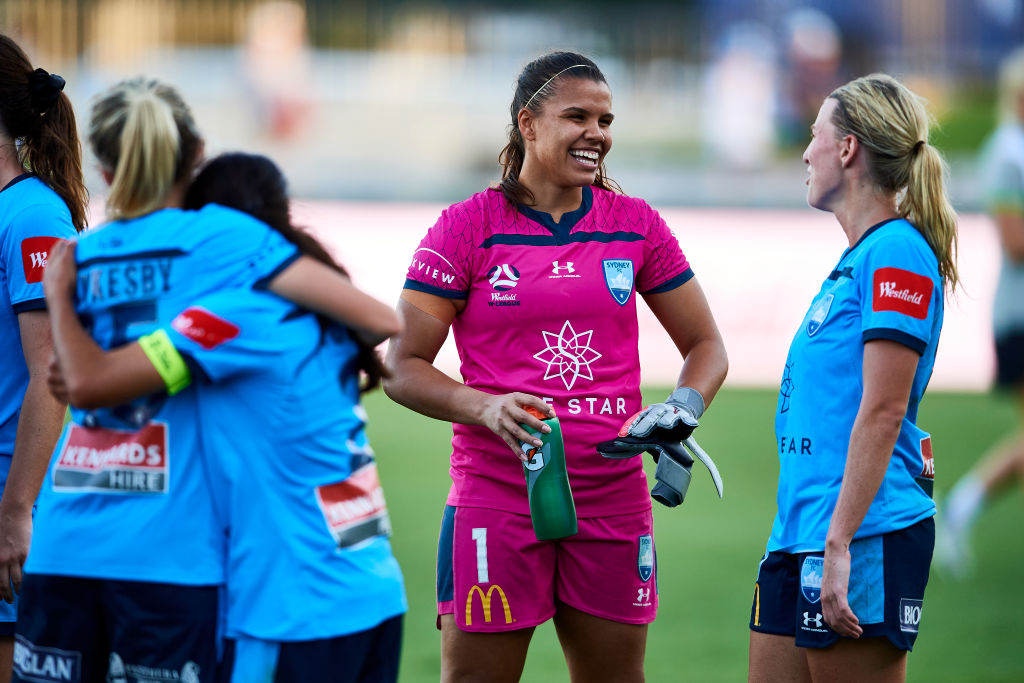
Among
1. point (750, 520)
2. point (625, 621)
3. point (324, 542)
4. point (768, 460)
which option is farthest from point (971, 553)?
point (324, 542)

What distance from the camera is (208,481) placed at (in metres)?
2.36

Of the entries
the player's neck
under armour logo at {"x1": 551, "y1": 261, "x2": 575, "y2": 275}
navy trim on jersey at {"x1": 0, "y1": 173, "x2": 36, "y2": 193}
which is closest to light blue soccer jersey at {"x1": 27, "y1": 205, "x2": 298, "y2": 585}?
navy trim on jersey at {"x1": 0, "y1": 173, "x2": 36, "y2": 193}

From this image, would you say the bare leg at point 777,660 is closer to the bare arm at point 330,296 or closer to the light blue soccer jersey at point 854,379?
the light blue soccer jersey at point 854,379

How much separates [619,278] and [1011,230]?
5.27m

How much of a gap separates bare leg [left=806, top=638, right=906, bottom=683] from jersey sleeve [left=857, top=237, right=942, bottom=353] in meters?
0.71

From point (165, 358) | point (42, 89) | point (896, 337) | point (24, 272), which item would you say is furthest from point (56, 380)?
point (896, 337)

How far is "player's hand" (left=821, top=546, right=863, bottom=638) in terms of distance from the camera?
2.72 metres

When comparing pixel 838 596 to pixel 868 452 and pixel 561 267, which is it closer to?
pixel 868 452

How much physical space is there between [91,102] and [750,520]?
609 centimetres

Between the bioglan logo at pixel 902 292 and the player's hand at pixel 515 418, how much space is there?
2.77ft

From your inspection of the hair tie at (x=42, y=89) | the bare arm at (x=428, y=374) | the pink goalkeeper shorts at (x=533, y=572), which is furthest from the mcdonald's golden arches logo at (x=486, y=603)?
the hair tie at (x=42, y=89)

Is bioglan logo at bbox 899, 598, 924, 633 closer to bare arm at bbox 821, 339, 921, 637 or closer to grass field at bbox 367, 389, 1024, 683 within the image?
bare arm at bbox 821, 339, 921, 637

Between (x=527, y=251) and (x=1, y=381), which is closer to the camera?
(x=1, y=381)

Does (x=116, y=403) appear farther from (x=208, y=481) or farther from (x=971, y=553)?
(x=971, y=553)
